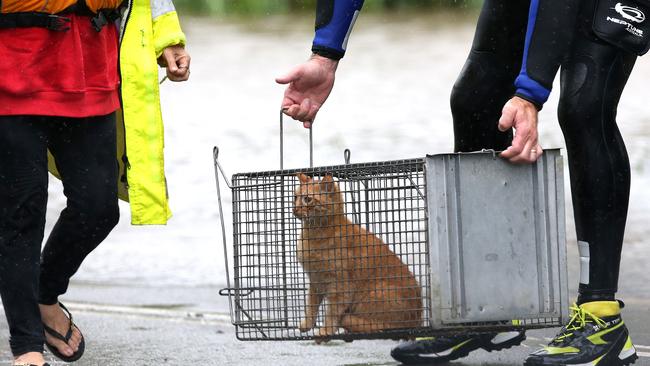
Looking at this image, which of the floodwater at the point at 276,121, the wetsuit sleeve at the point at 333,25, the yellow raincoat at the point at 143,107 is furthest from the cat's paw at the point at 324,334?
the floodwater at the point at 276,121

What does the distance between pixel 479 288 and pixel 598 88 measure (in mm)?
820

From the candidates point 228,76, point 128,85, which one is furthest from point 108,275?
point 228,76

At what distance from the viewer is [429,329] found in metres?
3.86

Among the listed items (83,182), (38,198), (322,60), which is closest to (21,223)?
(38,198)

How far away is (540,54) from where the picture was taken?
3.96 meters

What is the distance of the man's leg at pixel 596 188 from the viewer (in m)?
4.12

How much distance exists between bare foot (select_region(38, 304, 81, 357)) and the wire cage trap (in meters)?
0.66

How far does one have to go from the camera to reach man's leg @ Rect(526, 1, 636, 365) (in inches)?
162

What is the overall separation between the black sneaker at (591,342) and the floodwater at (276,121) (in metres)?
2.07

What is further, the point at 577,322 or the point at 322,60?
the point at 322,60

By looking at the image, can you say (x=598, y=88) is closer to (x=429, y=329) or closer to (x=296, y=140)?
(x=429, y=329)

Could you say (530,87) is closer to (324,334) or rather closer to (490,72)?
(490,72)

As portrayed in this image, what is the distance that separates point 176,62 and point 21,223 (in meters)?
0.78

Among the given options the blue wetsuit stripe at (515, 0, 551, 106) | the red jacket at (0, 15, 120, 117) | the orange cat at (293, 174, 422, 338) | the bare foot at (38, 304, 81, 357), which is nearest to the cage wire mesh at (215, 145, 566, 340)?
the orange cat at (293, 174, 422, 338)
